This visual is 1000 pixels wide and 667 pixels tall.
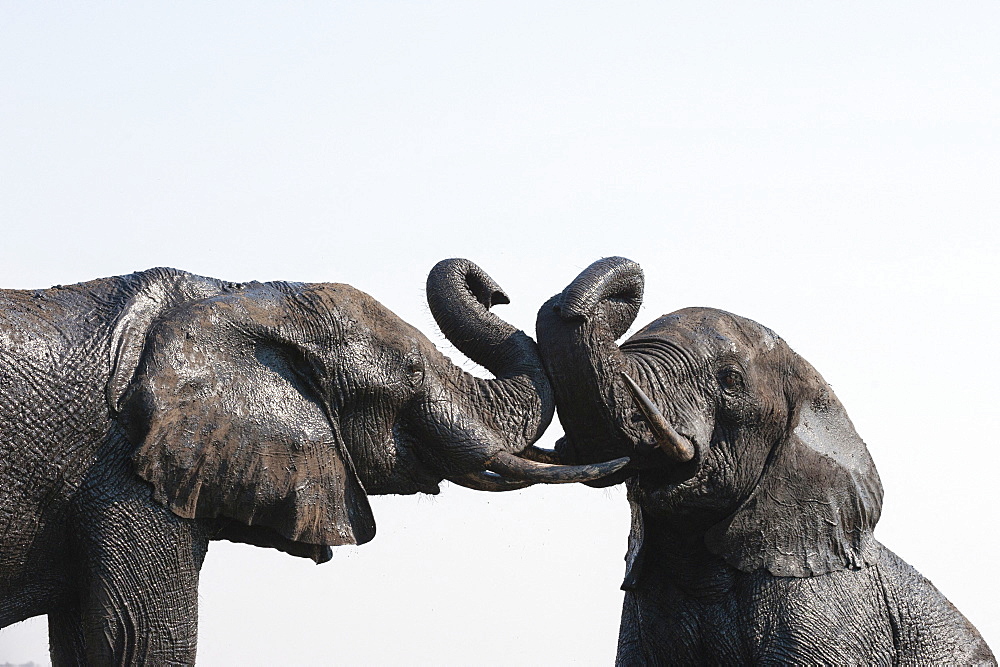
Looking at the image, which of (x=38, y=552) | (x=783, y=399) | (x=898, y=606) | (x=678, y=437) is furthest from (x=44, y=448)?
(x=898, y=606)

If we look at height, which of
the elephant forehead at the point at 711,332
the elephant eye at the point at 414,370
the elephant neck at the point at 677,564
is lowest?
the elephant neck at the point at 677,564

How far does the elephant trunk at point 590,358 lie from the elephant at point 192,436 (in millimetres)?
173

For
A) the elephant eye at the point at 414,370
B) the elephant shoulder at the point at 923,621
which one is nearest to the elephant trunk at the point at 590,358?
the elephant eye at the point at 414,370

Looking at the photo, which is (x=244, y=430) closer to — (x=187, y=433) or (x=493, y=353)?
(x=187, y=433)

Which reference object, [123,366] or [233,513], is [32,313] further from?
[233,513]

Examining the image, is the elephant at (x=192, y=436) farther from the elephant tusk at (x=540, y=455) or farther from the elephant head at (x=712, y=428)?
the elephant head at (x=712, y=428)

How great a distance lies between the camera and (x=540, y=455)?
8023mm

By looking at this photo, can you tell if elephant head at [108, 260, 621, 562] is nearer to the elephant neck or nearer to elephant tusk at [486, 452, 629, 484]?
elephant tusk at [486, 452, 629, 484]

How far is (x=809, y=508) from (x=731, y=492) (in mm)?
411

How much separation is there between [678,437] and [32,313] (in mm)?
2621

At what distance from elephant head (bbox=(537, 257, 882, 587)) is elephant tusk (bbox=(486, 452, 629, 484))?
39cm

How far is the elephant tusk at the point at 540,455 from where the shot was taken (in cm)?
794

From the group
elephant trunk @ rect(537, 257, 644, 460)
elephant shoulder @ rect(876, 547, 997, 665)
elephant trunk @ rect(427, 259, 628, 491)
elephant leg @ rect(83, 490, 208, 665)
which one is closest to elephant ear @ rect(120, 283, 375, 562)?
elephant leg @ rect(83, 490, 208, 665)

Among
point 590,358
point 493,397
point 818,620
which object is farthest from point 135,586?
point 818,620
